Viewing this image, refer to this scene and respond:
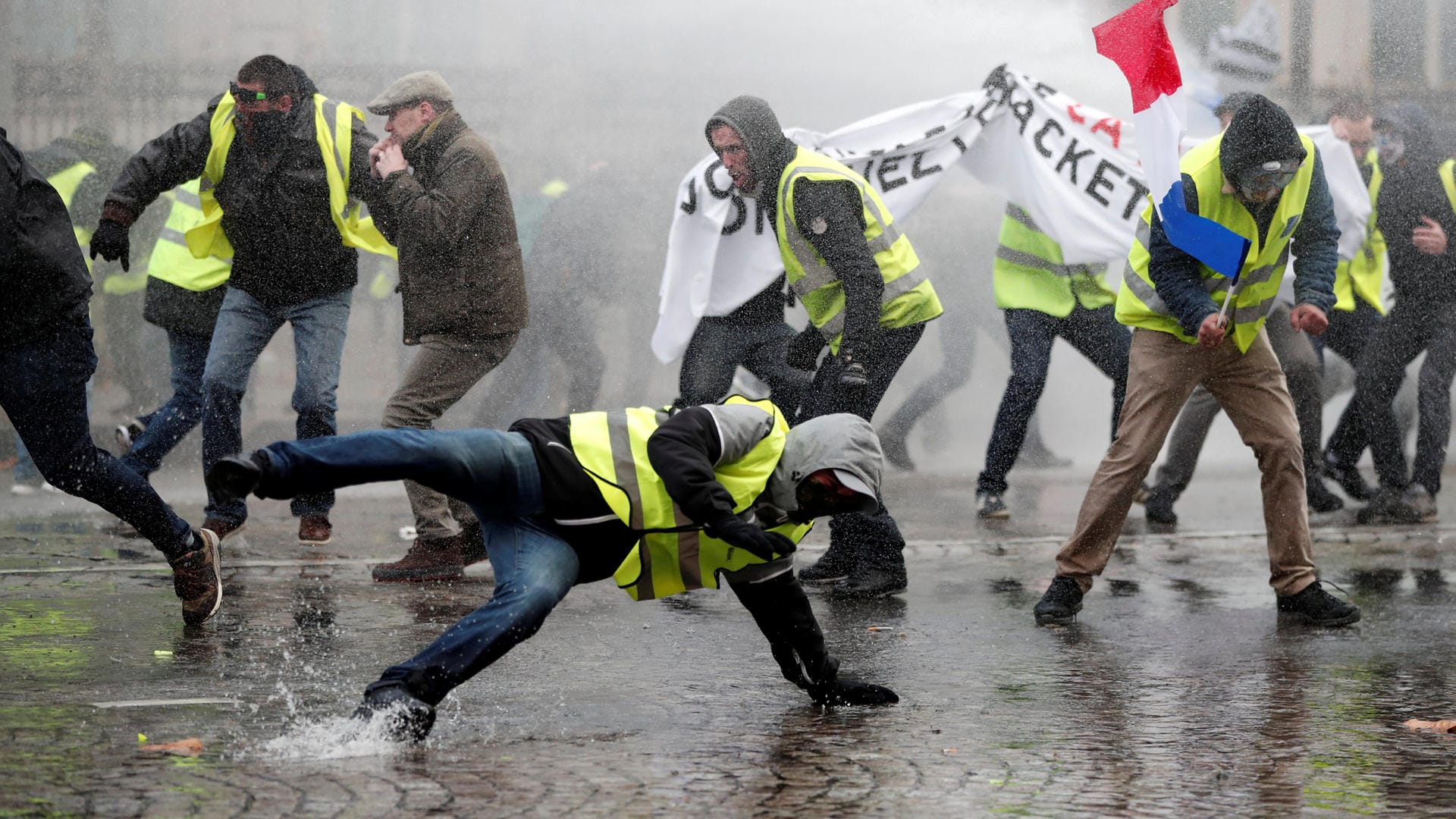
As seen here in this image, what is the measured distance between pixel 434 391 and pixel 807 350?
1.37m

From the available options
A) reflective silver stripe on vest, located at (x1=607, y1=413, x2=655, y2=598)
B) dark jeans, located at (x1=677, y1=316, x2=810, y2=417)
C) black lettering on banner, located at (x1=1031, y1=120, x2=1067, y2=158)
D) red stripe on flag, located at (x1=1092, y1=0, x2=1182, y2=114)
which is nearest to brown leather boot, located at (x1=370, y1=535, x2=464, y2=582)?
dark jeans, located at (x1=677, y1=316, x2=810, y2=417)

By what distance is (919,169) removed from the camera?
8.50m

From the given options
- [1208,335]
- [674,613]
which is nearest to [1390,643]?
[1208,335]

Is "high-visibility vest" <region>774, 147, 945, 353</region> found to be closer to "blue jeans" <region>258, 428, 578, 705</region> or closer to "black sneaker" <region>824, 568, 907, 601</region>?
"black sneaker" <region>824, 568, 907, 601</region>

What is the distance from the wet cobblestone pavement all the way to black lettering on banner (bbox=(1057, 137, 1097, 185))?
233 cm

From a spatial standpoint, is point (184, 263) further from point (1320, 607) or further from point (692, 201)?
point (1320, 607)

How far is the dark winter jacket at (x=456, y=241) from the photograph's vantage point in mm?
6281

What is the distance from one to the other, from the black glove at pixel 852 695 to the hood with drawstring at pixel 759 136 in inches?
91.0

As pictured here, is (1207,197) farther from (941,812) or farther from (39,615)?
(39,615)

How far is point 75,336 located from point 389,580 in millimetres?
1692

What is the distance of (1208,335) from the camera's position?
17.4ft

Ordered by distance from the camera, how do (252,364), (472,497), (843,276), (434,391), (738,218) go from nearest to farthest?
(472,497) → (843,276) → (434,391) → (252,364) → (738,218)

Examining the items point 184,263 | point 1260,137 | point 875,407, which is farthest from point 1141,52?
point 184,263

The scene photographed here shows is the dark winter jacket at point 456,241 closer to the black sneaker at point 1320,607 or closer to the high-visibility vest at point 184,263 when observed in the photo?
the high-visibility vest at point 184,263
